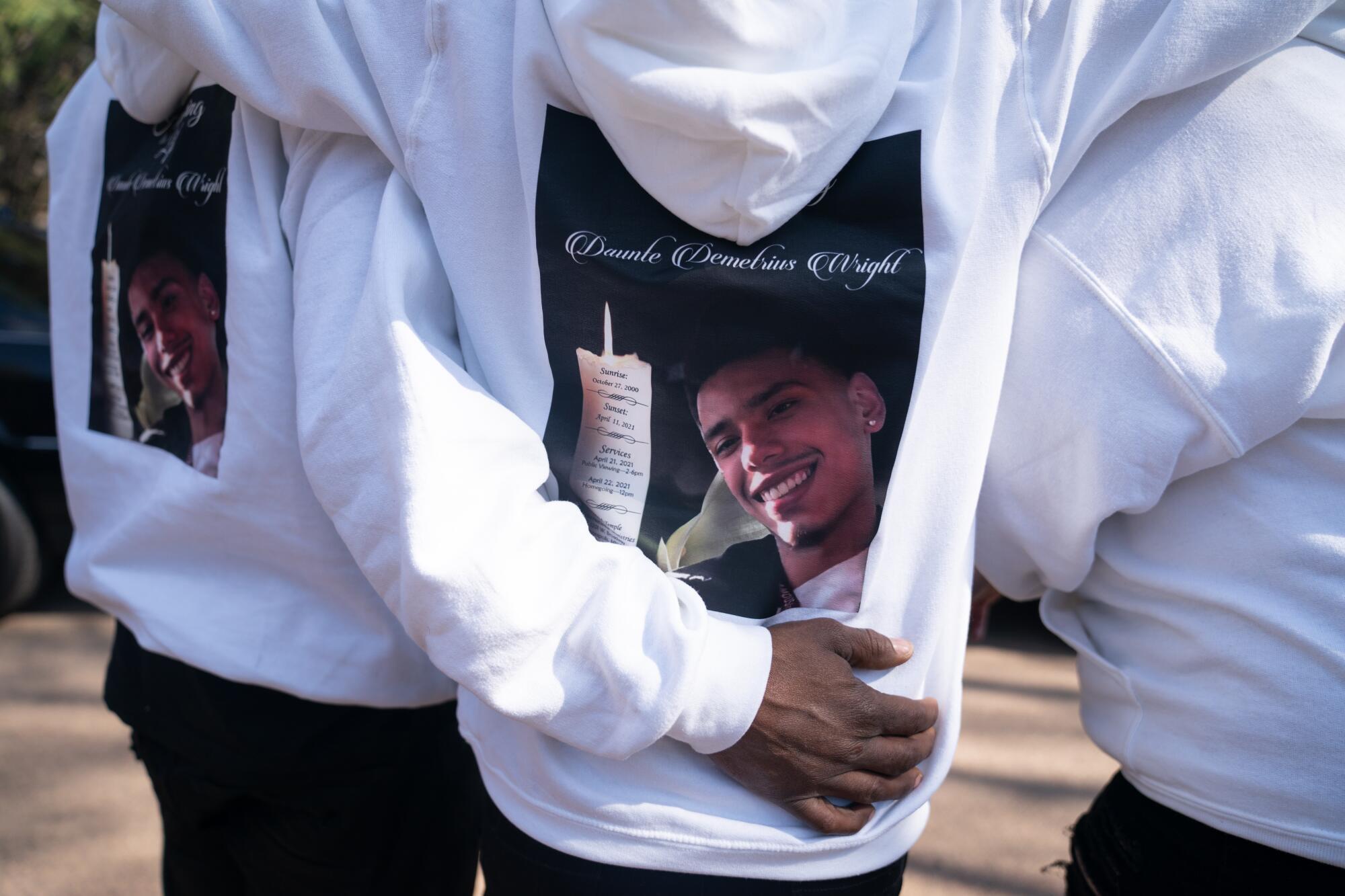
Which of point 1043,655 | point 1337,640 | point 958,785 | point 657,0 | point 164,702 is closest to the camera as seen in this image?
point 657,0

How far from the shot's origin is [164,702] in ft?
4.77

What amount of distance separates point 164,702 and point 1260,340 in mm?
1420

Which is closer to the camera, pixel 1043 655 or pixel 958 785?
pixel 958 785

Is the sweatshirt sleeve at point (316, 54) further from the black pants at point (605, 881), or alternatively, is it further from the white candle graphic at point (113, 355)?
the black pants at point (605, 881)

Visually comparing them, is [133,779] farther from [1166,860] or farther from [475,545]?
[1166,860]

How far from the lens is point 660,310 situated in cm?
105

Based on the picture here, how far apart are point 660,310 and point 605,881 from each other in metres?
0.59

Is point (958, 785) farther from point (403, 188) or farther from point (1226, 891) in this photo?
point (403, 188)

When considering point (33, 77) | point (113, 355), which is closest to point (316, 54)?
point (113, 355)

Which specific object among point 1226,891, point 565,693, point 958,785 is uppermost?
point 565,693

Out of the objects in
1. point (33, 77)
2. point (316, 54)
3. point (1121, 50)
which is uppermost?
point (1121, 50)

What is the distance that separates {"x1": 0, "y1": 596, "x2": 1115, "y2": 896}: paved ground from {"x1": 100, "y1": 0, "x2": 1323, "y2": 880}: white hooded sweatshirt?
2.00 meters

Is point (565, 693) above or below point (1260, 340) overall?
below

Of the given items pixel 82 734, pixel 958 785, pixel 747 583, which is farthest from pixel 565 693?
pixel 82 734
